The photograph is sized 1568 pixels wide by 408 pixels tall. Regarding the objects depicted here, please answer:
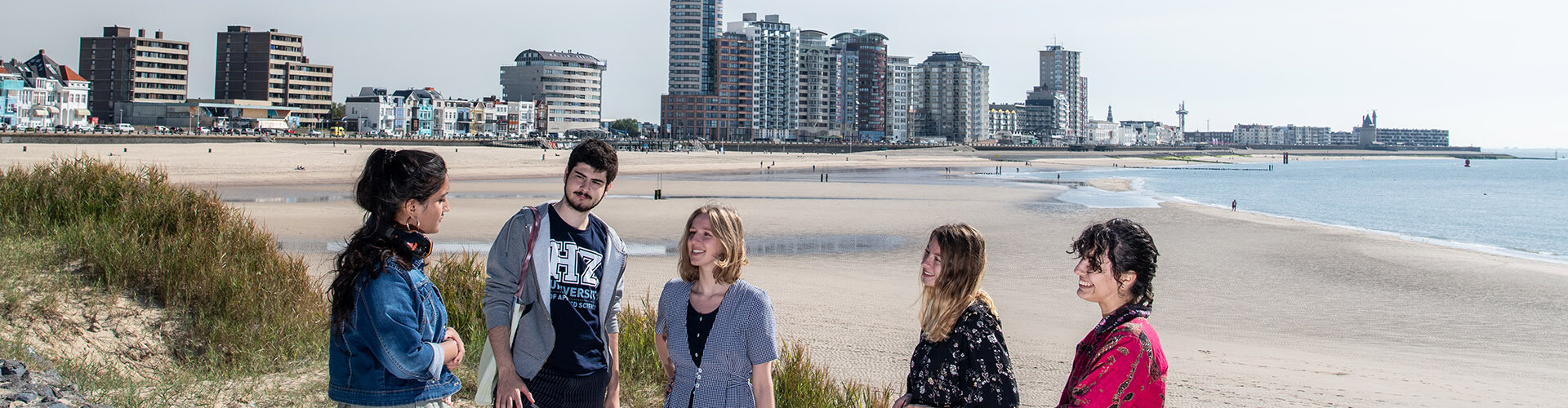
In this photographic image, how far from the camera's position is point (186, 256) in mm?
7113

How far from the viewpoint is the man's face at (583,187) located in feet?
12.4

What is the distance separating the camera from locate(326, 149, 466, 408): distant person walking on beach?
2980mm

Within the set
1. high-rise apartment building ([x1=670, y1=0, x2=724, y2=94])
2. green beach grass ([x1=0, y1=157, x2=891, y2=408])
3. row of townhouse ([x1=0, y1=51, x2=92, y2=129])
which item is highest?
high-rise apartment building ([x1=670, y1=0, x2=724, y2=94])

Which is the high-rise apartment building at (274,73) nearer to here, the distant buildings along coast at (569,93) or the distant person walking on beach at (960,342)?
the distant buildings along coast at (569,93)

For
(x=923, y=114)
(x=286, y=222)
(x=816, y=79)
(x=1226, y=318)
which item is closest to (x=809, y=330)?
(x=1226, y=318)

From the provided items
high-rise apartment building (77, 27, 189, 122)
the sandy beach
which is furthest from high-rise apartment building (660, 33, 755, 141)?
the sandy beach

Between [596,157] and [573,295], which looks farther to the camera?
[596,157]

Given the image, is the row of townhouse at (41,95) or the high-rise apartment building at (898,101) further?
the high-rise apartment building at (898,101)

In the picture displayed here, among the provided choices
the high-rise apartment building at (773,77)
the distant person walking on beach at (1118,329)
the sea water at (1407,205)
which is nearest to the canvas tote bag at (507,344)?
the distant person walking on beach at (1118,329)

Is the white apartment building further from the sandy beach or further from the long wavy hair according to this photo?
the long wavy hair

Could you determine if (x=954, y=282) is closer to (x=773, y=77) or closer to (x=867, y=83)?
(x=773, y=77)

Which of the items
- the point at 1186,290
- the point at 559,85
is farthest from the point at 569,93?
the point at 1186,290

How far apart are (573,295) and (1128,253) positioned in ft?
6.50

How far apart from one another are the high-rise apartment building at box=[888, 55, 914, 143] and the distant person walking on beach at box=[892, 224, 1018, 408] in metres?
176
